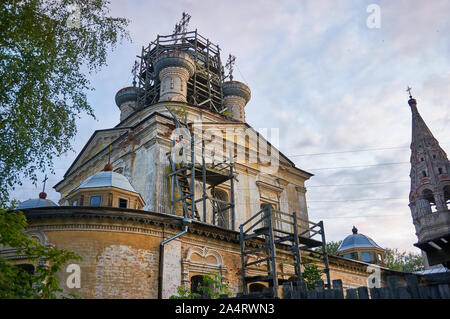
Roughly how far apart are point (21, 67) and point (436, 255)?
1455 cm

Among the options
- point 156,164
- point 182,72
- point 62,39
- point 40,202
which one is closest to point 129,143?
point 156,164

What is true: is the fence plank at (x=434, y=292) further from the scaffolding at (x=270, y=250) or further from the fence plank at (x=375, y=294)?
the scaffolding at (x=270, y=250)

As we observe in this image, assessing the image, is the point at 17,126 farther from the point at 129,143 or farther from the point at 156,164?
the point at 129,143

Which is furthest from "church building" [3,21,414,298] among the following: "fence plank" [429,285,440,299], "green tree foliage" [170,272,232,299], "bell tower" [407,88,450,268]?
"bell tower" [407,88,450,268]

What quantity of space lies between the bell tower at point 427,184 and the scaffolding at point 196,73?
80.0ft

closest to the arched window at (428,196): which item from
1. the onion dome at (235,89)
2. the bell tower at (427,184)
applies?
the bell tower at (427,184)

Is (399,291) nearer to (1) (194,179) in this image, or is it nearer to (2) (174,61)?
(1) (194,179)

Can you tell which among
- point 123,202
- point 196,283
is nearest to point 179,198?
point 123,202

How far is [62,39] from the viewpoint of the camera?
9828 millimetres

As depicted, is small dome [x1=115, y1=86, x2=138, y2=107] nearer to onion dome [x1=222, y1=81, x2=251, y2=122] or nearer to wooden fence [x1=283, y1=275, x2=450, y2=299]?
onion dome [x1=222, y1=81, x2=251, y2=122]

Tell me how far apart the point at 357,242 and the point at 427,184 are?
18.9 meters

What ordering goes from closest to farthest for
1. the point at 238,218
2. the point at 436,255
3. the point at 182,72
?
the point at 436,255, the point at 238,218, the point at 182,72

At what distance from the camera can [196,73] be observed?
30.4 meters

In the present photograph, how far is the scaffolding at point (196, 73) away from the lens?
29.8 meters
